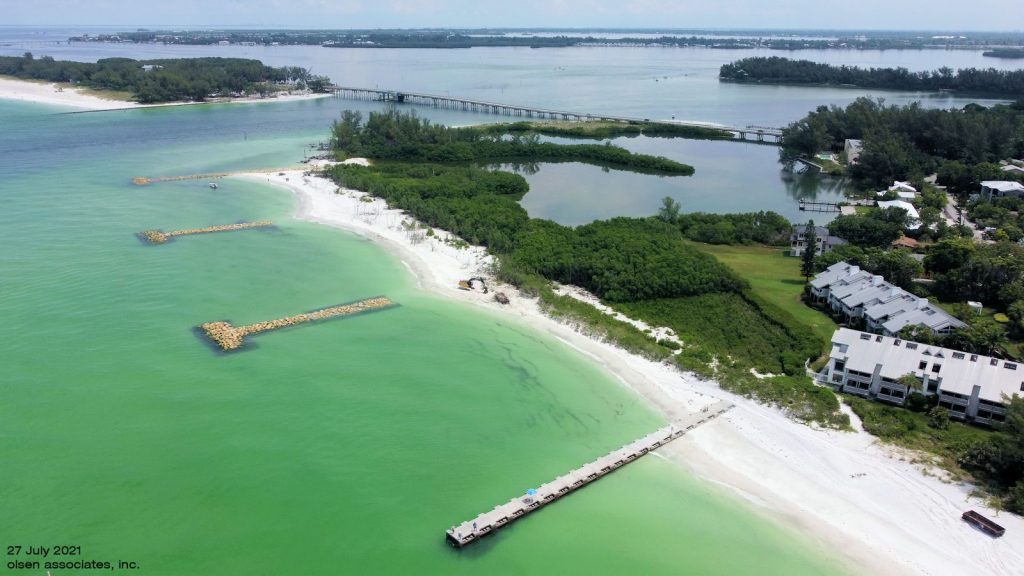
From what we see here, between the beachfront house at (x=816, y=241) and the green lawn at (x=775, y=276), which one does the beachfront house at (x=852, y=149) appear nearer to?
the beachfront house at (x=816, y=241)

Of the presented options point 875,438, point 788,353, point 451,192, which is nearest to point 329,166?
point 451,192

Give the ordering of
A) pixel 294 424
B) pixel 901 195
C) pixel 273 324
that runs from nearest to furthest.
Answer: pixel 294 424
pixel 273 324
pixel 901 195

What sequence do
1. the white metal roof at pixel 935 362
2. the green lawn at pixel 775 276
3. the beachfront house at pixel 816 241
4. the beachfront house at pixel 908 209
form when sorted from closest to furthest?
the white metal roof at pixel 935 362 < the green lawn at pixel 775 276 < the beachfront house at pixel 816 241 < the beachfront house at pixel 908 209

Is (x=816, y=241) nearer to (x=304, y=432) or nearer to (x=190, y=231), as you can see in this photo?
(x=304, y=432)

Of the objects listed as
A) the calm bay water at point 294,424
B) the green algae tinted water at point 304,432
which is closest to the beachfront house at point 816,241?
the calm bay water at point 294,424

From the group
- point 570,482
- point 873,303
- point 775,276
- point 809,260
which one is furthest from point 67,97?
point 873,303
